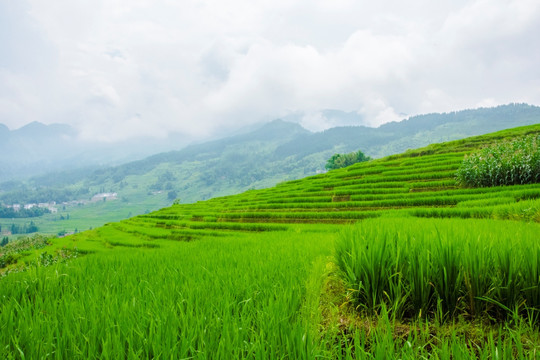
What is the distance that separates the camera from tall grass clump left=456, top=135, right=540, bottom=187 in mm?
14938

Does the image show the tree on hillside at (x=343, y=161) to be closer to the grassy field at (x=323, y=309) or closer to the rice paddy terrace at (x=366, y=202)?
the rice paddy terrace at (x=366, y=202)

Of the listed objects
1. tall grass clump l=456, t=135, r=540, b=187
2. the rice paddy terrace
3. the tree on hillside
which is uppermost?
the tree on hillside

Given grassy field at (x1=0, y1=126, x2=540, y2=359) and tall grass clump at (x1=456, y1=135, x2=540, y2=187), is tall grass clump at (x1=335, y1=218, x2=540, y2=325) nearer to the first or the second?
grassy field at (x1=0, y1=126, x2=540, y2=359)

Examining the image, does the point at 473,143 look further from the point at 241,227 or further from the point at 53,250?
the point at 53,250

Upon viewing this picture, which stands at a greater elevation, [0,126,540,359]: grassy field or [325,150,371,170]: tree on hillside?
[325,150,371,170]: tree on hillside

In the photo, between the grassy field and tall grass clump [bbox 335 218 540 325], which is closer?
the grassy field

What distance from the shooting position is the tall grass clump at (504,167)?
49.0ft

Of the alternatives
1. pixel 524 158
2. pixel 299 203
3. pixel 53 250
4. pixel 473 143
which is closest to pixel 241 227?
pixel 299 203

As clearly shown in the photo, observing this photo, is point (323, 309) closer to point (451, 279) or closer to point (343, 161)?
point (451, 279)

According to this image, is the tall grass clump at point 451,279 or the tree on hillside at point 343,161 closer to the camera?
the tall grass clump at point 451,279

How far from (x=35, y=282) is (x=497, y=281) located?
4.67 meters

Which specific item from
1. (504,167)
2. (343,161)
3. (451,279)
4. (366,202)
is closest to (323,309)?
(451,279)

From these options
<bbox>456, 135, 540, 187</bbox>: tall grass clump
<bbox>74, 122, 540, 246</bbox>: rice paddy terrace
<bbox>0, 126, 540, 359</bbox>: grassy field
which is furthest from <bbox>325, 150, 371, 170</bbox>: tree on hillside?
<bbox>0, 126, 540, 359</bbox>: grassy field

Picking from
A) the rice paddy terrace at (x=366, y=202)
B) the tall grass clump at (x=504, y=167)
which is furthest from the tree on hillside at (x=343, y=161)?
the tall grass clump at (x=504, y=167)
